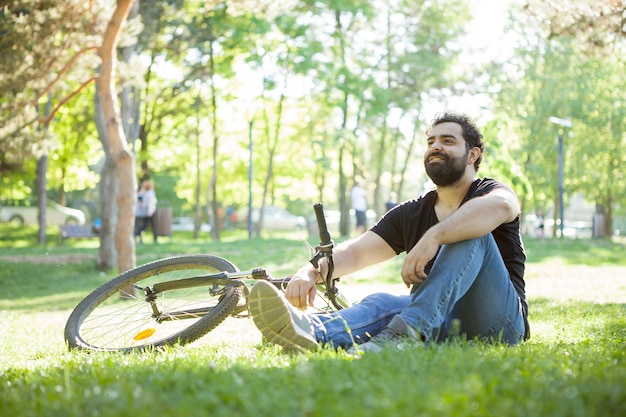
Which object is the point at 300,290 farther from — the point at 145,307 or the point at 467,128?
the point at 145,307

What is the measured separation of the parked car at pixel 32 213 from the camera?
39603 mm

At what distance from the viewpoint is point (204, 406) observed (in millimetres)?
2746

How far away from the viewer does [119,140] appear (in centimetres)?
1252

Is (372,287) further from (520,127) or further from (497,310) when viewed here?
(520,127)

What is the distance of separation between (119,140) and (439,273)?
9.36 metres

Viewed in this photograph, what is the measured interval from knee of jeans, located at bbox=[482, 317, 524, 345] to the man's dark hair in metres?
1.09

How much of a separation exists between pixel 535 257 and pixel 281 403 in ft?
55.0

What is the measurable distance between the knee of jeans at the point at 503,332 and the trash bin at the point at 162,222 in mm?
21750

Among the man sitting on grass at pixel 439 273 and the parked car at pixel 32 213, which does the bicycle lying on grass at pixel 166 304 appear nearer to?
the man sitting on grass at pixel 439 273

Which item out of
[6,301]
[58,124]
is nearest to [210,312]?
[6,301]

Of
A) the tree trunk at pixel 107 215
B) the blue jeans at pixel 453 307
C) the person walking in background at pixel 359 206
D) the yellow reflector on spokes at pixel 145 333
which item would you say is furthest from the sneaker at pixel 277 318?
the person walking in background at pixel 359 206

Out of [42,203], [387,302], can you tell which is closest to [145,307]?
[387,302]

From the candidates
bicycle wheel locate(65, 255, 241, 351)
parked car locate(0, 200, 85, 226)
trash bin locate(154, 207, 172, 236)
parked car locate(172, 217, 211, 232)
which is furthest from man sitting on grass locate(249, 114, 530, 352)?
parked car locate(172, 217, 211, 232)

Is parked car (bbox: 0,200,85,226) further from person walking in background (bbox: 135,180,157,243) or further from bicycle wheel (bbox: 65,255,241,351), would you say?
bicycle wheel (bbox: 65,255,241,351)
